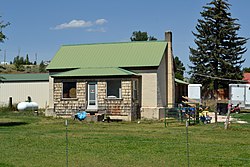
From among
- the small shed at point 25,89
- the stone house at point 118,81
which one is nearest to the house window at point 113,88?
the stone house at point 118,81

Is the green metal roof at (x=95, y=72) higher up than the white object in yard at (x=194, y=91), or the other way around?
the green metal roof at (x=95, y=72)

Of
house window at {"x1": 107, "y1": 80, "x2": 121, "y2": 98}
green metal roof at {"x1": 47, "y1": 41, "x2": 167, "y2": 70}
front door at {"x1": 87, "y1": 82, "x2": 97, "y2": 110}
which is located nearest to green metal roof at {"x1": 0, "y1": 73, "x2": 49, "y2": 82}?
green metal roof at {"x1": 47, "y1": 41, "x2": 167, "y2": 70}

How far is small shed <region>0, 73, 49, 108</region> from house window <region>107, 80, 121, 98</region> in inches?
554

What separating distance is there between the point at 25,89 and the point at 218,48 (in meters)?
25.7

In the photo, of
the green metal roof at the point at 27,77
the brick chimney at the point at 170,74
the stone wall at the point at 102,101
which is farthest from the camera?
the green metal roof at the point at 27,77

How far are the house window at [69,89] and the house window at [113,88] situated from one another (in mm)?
2765

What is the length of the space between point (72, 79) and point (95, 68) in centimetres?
262

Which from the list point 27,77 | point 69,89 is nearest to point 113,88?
point 69,89

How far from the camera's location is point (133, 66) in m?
34.5

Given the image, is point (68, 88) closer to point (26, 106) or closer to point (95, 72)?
point (95, 72)

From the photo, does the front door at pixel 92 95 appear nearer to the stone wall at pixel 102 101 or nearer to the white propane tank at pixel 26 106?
the stone wall at pixel 102 101

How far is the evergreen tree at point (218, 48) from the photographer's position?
56344 millimetres

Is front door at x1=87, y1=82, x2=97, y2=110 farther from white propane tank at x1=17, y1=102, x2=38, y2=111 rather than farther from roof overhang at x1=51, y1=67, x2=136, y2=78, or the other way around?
white propane tank at x1=17, y1=102, x2=38, y2=111

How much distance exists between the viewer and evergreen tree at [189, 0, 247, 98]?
56344 mm
